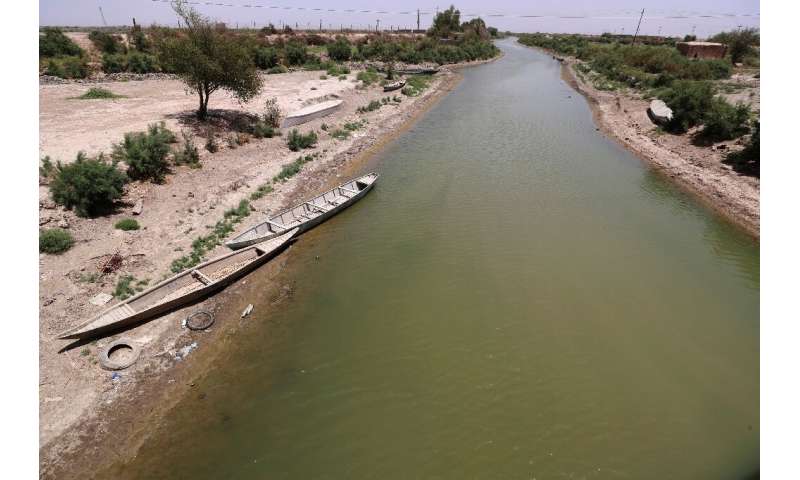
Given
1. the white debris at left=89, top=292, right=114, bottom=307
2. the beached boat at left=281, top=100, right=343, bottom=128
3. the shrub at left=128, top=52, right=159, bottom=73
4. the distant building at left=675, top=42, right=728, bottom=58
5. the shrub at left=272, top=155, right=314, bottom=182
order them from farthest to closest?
the distant building at left=675, top=42, right=728, bottom=58
the shrub at left=128, top=52, right=159, bottom=73
the beached boat at left=281, top=100, right=343, bottom=128
the shrub at left=272, top=155, right=314, bottom=182
the white debris at left=89, top=292, right=114, bottom=307

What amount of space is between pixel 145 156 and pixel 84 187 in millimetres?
4799

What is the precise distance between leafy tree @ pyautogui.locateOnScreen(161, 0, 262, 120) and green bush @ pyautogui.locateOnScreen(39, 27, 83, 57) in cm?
3717

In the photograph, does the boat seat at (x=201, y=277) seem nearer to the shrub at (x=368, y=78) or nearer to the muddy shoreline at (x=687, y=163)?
the muddy shoreline at (x=687, y=163)

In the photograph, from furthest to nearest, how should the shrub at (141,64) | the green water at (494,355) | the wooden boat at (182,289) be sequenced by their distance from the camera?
the shrub at (141,64) < the wooden boat at (182,289) < the green water at (494,355)

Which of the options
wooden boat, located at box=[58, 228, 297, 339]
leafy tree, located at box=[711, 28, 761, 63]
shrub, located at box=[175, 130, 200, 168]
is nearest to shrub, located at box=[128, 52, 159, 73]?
shrub, located at box=[175, 130, 200, 168]

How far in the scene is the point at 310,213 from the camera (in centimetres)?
2320

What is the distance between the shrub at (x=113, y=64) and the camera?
50312 millimetres

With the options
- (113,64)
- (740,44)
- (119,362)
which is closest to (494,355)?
(119,362)

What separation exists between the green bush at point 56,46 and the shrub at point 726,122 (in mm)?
78410

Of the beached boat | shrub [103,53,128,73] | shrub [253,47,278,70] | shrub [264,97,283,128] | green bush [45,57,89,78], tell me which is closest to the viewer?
shrub [264,97,283,128]

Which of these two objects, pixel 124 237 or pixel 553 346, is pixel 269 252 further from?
pixel 553 346

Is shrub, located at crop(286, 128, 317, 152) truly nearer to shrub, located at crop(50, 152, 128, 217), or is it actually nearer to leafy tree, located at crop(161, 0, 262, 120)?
leafy tree, located at crop(161, 0, 262, 120)

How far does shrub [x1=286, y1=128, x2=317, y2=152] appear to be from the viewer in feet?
106

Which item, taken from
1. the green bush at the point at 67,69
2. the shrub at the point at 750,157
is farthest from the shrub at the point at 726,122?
the green bush at the point at 67,69
